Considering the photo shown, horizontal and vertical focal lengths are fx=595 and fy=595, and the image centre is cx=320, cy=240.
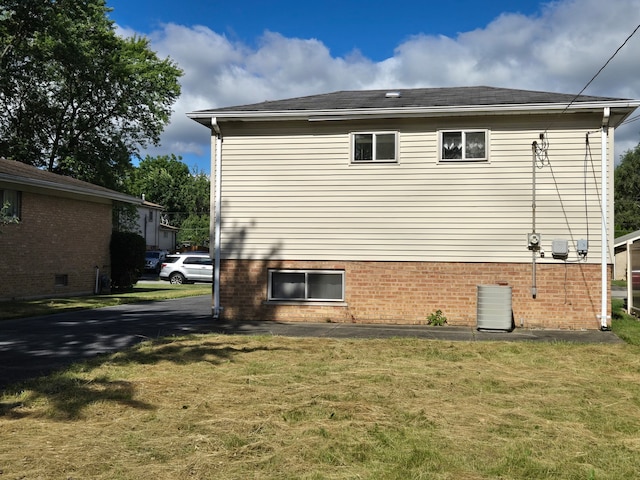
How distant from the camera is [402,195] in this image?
42.7 ft

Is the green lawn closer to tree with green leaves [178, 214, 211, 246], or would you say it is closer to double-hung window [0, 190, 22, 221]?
double-hung window [0, 190, 22, 221]

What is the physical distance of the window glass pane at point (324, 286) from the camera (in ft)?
43.7

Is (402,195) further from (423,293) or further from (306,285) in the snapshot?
(306,285)

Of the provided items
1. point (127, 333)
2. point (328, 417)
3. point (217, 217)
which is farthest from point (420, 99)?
point (328, 417)

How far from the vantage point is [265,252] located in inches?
531

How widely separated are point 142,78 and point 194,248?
22452 mm

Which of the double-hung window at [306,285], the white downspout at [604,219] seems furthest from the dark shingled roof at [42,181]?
the white downspout at [604,219]

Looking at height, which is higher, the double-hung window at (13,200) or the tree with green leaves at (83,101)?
the tree with green leaves at (83,101)

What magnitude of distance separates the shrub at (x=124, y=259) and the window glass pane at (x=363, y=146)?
14154 mm

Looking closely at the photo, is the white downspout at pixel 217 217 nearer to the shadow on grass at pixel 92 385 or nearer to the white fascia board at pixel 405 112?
the white fascia board at pixel 405 112

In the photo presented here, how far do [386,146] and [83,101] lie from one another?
2586cm

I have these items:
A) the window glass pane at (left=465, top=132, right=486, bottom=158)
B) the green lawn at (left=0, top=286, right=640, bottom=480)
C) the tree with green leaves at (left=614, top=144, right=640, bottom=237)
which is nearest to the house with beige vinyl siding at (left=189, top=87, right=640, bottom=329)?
the window glass pane at (left=465, top=132, right=486, bottom=158)

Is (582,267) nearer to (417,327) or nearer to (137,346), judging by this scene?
(417,327)

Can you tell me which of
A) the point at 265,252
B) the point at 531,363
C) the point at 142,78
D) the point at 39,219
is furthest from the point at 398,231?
the point at 142,78
